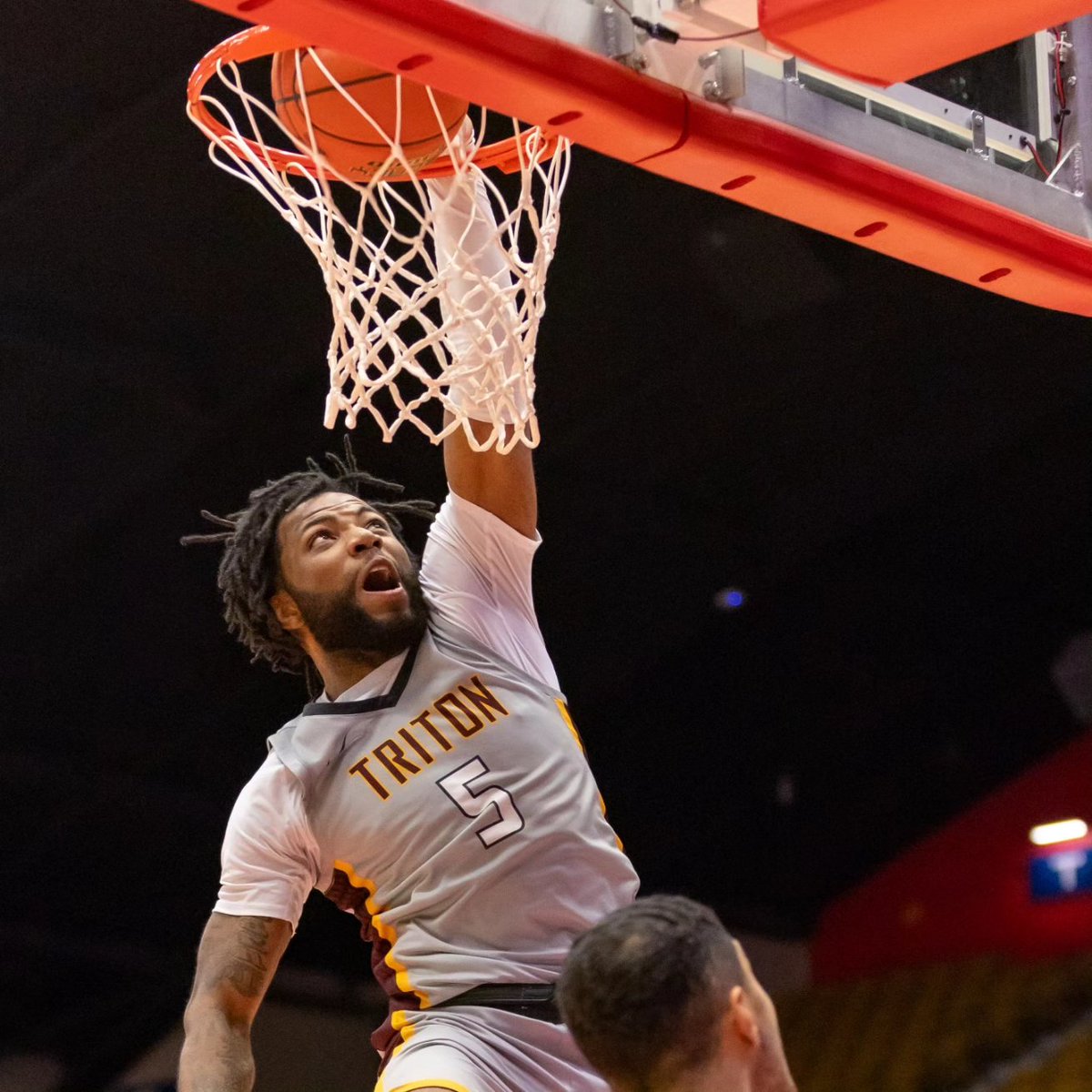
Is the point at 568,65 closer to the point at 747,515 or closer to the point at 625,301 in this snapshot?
the point at 625,301

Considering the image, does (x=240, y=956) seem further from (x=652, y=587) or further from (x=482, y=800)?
(x=652, y=587)

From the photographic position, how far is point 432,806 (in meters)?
3.11

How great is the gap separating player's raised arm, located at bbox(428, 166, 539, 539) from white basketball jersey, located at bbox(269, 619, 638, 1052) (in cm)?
31

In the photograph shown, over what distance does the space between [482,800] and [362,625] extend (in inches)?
16.9

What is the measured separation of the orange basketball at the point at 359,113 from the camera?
2.92m

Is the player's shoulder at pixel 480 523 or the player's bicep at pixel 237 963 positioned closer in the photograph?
the player's bicep at pixel 237 963

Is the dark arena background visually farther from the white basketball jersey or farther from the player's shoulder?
the white basketball jersey

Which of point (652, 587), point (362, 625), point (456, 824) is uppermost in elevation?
point (362, 625)

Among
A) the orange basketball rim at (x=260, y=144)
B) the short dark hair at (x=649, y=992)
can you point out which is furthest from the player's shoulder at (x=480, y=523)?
the short dark hair at (x=649, y=992)

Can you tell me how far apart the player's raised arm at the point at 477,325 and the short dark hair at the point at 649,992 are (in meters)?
1.42

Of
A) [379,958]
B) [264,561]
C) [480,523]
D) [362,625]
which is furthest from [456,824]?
[264,561]

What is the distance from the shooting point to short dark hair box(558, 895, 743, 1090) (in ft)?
5.89

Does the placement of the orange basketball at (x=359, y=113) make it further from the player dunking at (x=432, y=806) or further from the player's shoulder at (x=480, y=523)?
the player's shoulder at (x=480, y=523)

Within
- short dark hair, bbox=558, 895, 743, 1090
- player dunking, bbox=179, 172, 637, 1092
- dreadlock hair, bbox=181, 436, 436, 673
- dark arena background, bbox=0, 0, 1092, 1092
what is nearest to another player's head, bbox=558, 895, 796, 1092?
short dark hair, bbox=558, 895, 743, 1090
